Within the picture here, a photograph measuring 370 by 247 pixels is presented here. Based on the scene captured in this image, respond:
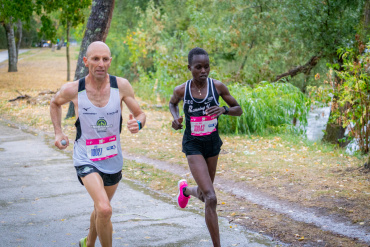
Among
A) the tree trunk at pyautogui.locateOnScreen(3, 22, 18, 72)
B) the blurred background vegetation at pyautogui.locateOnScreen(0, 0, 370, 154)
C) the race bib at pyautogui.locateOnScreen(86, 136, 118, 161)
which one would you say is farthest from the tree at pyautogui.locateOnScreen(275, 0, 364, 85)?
the tree trunk at pyautogui.locateOnScreen(3, 22, 18, 72)

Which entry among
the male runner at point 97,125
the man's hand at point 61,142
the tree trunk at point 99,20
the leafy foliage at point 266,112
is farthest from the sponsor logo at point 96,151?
the tree trunk at point 99,20

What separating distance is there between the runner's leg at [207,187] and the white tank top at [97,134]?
3.04ft

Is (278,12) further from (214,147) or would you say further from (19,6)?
(214,147)

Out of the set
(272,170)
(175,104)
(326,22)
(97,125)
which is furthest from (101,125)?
(326,22)

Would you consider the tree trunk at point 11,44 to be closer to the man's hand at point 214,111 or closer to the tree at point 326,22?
the tree at point 326,22

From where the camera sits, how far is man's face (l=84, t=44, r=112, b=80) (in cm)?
419

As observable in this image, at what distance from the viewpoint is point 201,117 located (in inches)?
193

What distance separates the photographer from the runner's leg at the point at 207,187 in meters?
4.49

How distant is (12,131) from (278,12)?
9801 millimetres

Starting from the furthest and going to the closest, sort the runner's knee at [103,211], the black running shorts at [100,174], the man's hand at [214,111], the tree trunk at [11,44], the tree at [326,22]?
the tree trunk at [11,44], the tree at [326,22], the man's hand at [214,111], the black running shorts at [100,174], the runner's knee at [103,211]

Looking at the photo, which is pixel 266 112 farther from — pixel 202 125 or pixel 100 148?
pixel 100 148

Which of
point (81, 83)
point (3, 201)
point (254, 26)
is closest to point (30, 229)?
point (3, 201)

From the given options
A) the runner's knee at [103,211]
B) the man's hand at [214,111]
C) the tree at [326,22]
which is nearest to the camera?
the runner's knee at [103,211]

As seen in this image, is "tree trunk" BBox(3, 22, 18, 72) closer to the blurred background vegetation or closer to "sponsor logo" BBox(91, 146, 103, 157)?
the blurred background vegetation
